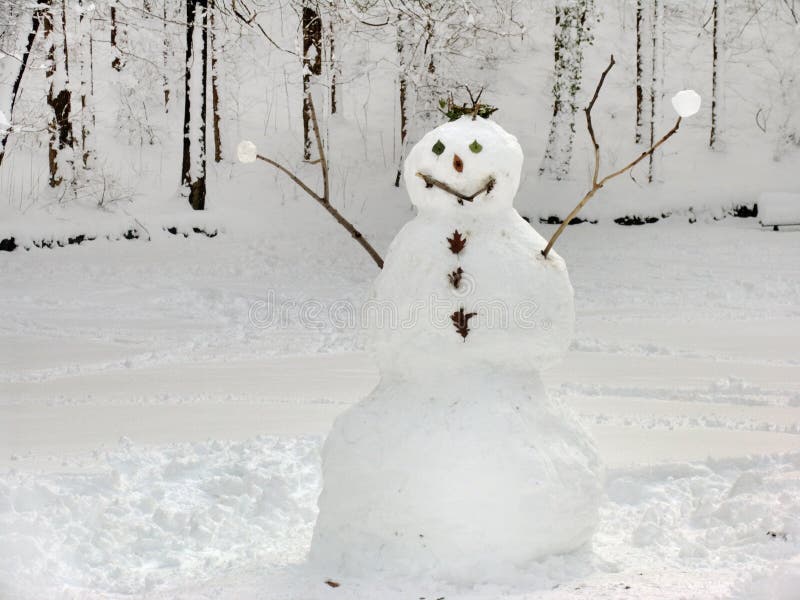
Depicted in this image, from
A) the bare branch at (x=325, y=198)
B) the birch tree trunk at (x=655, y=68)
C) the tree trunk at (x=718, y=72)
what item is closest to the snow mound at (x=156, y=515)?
the bare branch at (x=325, y=198)

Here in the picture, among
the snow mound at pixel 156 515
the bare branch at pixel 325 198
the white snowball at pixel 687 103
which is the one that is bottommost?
the snow mound at pixel 156 515

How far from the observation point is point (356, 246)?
44.5 feet

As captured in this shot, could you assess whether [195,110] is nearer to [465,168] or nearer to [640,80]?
[640,80]

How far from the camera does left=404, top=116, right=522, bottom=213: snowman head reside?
3.50m

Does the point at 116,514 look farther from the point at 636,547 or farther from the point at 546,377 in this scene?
the point at 546,377

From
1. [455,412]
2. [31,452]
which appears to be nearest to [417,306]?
[455,412]

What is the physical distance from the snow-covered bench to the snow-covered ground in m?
1.82

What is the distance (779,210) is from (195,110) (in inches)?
328

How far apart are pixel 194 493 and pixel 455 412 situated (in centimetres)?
164

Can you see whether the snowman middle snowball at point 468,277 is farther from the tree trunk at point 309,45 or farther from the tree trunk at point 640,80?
the tree trunk at point 640,80

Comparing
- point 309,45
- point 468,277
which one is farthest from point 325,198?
point 309,45

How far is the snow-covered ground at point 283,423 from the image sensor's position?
3.51 meters

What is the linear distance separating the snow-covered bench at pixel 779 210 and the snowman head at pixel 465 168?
11.2 metres

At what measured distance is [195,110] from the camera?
45.2 feet
